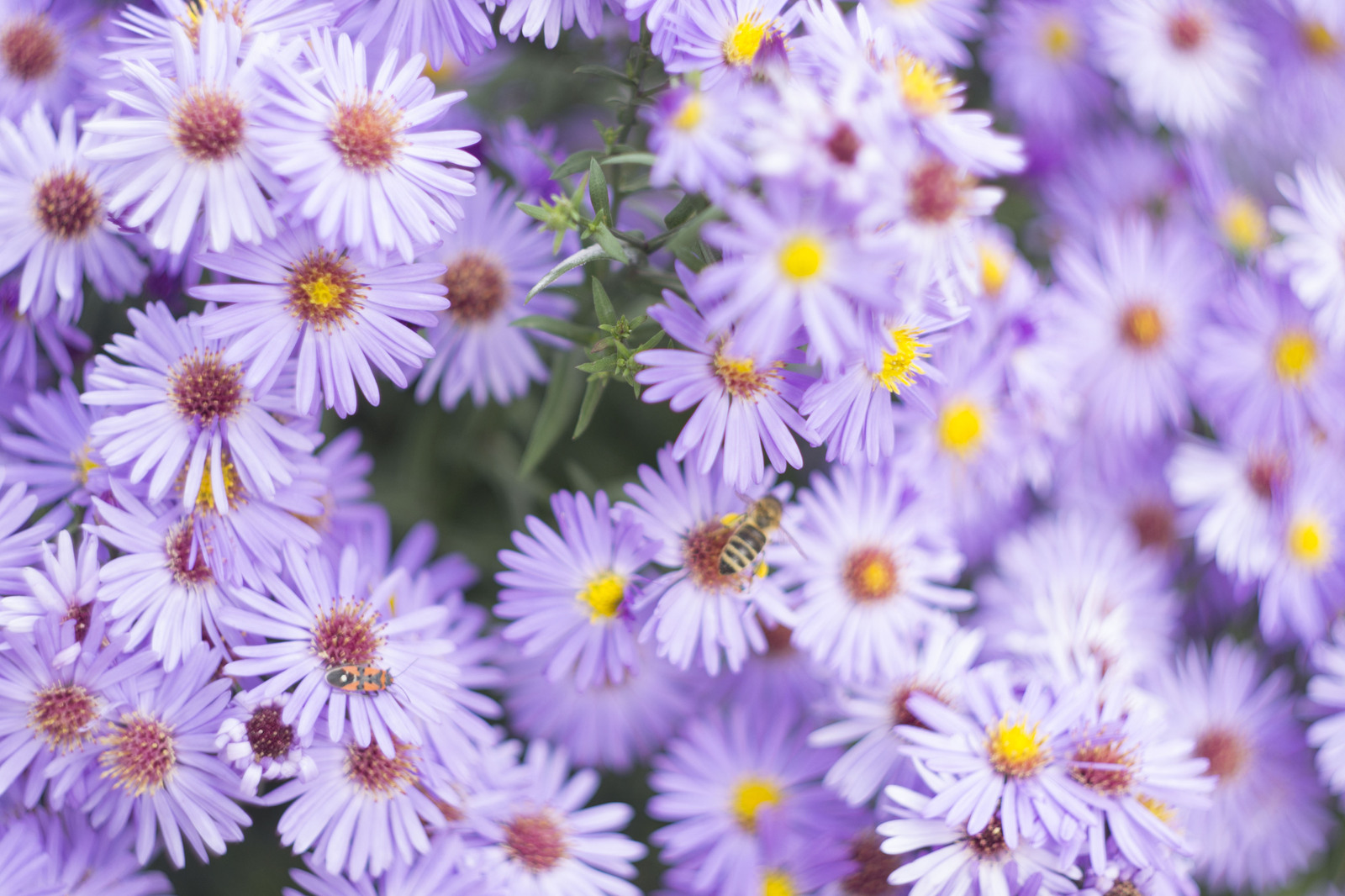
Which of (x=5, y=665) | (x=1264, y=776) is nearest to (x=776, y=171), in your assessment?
(x=5, y=665)

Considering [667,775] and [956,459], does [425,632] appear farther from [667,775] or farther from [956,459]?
[956,459]

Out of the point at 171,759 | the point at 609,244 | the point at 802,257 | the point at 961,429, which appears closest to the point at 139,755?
the point at 171,759

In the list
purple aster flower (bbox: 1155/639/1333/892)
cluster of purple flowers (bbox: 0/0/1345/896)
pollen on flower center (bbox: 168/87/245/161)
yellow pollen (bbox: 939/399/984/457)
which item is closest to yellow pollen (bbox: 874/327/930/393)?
cluster of purple flowers (bbox: 0/0/1345/896)

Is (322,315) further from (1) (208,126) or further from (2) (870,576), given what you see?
(2) (870,576)

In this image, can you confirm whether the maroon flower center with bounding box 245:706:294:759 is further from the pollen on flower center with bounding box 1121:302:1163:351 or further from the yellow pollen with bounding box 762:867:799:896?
the pollen on flower center with bounding box 1121:302:1163:351

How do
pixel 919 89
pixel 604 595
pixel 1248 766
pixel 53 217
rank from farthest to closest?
pixel 1248 766 → pixel 604 595 → pixel 53 217 → pixel 919 89

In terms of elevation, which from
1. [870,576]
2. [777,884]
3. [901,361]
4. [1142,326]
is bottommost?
[777,884]

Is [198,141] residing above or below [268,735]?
above

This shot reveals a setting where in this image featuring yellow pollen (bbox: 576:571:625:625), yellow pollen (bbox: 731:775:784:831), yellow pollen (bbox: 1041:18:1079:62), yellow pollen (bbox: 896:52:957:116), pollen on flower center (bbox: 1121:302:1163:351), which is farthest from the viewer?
yellow pollen (bbox: 1041:18:1079:62)
